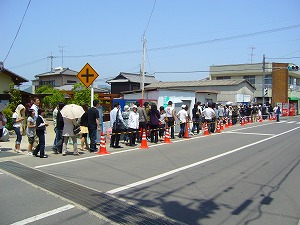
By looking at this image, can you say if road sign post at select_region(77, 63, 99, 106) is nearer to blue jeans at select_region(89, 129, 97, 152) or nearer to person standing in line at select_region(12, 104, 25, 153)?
blue jeans at select_region(89, 129, 97, 152)

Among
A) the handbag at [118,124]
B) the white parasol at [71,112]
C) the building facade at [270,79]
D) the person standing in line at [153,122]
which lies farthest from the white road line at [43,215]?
the building facade at [270,79]

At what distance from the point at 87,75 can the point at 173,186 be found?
24.1 ft

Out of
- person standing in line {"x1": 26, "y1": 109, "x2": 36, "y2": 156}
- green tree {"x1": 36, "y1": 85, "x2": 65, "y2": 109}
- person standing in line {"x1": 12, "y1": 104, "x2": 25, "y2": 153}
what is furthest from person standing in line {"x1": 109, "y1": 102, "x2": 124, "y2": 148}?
green tree {"x1": 36, "y1": 85, "x2": 65, "y2": 109}

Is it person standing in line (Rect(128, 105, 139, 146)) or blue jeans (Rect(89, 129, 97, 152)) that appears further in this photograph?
person standing in line (Rect(128, 105, 139, 146))

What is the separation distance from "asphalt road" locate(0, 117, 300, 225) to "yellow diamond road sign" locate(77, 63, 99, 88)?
3070 millimetres

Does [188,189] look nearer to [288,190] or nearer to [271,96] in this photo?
[288,190]

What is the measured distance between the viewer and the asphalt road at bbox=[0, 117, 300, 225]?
5.26 m

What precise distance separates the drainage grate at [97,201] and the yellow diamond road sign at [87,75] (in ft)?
17.5

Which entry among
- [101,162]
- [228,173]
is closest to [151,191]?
[228,173]

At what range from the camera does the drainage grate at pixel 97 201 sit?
5078 mm

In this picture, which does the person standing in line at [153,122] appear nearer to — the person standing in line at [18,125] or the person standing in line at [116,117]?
the person standing in line at [116,117]

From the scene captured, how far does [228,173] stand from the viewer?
8.52 m

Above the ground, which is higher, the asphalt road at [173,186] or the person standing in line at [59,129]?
the person standing in line at [59,129]

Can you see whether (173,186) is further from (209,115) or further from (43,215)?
(209,115)
